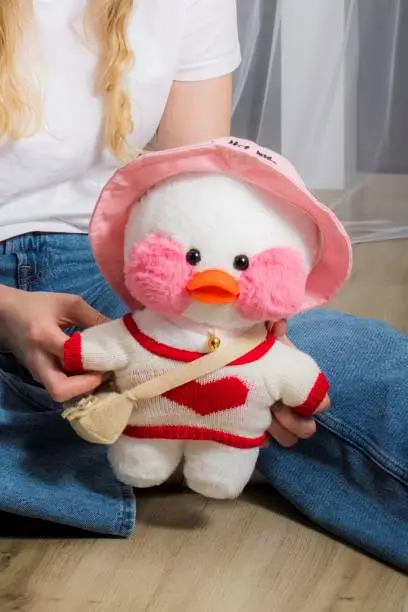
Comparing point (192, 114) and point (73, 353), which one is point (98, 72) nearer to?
point (192, 114)

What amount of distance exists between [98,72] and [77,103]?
3 cm

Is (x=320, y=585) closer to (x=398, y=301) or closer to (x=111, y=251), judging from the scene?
(x=111, y=251)

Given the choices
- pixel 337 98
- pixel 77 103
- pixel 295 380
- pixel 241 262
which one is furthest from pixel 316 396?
pixel 337 98

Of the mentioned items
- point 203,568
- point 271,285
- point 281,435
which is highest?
point 271,285

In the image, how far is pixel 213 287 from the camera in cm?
67

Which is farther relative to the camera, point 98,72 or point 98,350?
point 98,72

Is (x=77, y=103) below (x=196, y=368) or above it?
above

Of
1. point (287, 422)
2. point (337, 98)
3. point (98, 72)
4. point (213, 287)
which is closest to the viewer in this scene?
point (213, 287)

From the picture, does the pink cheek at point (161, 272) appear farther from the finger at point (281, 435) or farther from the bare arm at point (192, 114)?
the bare arm at point (192, 114)

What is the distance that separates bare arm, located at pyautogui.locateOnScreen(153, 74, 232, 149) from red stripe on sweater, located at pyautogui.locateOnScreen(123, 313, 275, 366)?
320 millimetres

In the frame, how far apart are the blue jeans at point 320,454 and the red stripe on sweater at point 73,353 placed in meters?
0.15

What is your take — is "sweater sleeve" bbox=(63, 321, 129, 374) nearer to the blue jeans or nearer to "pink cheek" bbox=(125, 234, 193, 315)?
"pink cheek" bbox=(125, 234, 193, 315)

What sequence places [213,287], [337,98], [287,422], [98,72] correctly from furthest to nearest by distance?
[337,98], [98,72], [287,422], [213,287]

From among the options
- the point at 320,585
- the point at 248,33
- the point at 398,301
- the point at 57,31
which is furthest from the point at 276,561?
the point at 248,33
